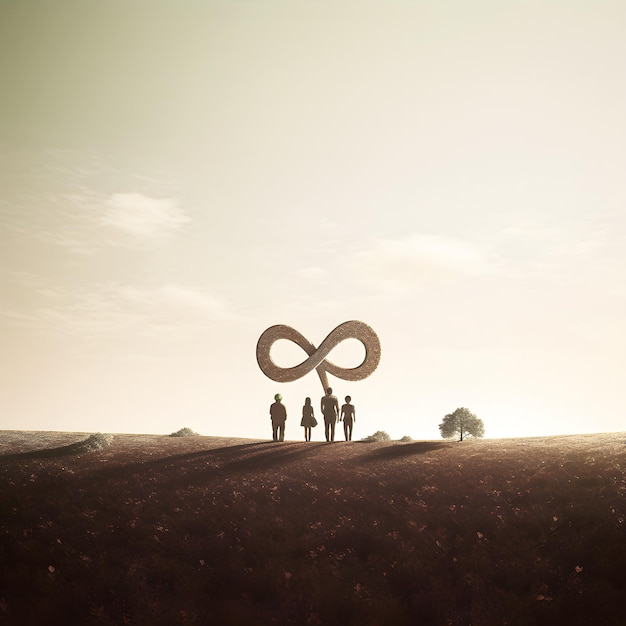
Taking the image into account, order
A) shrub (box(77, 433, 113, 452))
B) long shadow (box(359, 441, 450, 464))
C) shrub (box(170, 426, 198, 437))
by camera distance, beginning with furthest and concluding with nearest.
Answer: shrub (box(170, 426, 198, 437)), shrub (box(77, 433, 113, 452)), long shadow (box(359, 441, 450, 464))

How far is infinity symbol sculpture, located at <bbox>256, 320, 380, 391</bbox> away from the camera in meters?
33.7

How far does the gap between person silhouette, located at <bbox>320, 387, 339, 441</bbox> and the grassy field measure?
6.19 meters

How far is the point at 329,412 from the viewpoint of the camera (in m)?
30.2

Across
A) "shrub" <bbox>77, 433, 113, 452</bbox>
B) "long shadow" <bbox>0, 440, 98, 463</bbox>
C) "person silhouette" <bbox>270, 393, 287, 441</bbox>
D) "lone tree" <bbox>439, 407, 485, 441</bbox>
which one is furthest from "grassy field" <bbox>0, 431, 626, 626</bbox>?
"lone tree" <bbox>439, 407, 485, 441</bbox>

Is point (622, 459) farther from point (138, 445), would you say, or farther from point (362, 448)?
point (138, 445)

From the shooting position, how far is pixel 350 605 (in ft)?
45.7

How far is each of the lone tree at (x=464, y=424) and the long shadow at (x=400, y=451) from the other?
12.7m

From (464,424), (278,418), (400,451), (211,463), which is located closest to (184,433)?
(278,418)

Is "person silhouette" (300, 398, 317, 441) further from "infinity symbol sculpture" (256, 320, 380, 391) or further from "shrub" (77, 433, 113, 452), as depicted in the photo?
"shrub" (77, 433, 113, 452)

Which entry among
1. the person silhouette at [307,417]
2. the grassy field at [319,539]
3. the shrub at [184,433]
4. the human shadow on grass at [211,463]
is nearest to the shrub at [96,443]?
the grassy field at [319,539]

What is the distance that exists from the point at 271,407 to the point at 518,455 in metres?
11.7

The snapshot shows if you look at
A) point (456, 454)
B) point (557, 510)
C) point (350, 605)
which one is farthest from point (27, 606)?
point (456, 454)

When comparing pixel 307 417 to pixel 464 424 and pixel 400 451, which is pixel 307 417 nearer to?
pixel 400 451

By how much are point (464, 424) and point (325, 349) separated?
450 inches
